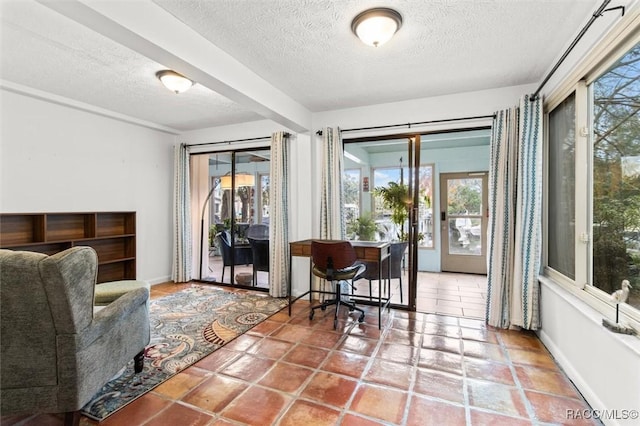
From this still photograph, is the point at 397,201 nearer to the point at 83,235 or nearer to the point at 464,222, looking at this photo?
the point at 464,222

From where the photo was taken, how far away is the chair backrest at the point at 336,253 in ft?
9.86

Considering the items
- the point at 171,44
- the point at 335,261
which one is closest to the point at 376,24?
the point at 171,44

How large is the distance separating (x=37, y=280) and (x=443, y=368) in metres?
2.61

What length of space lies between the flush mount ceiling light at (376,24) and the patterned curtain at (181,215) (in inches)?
147

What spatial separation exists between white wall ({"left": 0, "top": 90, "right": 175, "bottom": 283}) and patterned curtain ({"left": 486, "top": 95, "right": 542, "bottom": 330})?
15.6 ft

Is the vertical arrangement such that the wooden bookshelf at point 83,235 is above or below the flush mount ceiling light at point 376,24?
below

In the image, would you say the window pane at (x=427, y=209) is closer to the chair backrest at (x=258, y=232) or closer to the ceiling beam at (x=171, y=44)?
the chair backrest at (x=258, y=232)

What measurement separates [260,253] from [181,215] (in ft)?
4.99

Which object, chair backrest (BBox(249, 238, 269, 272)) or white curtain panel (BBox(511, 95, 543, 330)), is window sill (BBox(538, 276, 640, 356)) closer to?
white curtain panel (BBox(511, 95, 543, 330))

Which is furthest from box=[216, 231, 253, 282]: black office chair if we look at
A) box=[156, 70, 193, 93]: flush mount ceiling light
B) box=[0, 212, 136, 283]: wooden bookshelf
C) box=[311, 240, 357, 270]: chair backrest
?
box=[156, 70, 193, 93]: flush mount ceiling light

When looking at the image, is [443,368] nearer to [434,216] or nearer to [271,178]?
[271,178]

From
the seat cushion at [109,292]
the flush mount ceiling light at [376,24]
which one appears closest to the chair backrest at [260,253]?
the seat cushion at [109,292]

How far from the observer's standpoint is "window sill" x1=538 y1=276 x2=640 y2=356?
153 centimetres

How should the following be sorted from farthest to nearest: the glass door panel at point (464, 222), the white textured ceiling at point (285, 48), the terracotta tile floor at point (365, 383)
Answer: the glass door panel at point (464, 222) → the white textured ceiling at point (285, 48) → the terracotta tile floor at point (365, 383)
